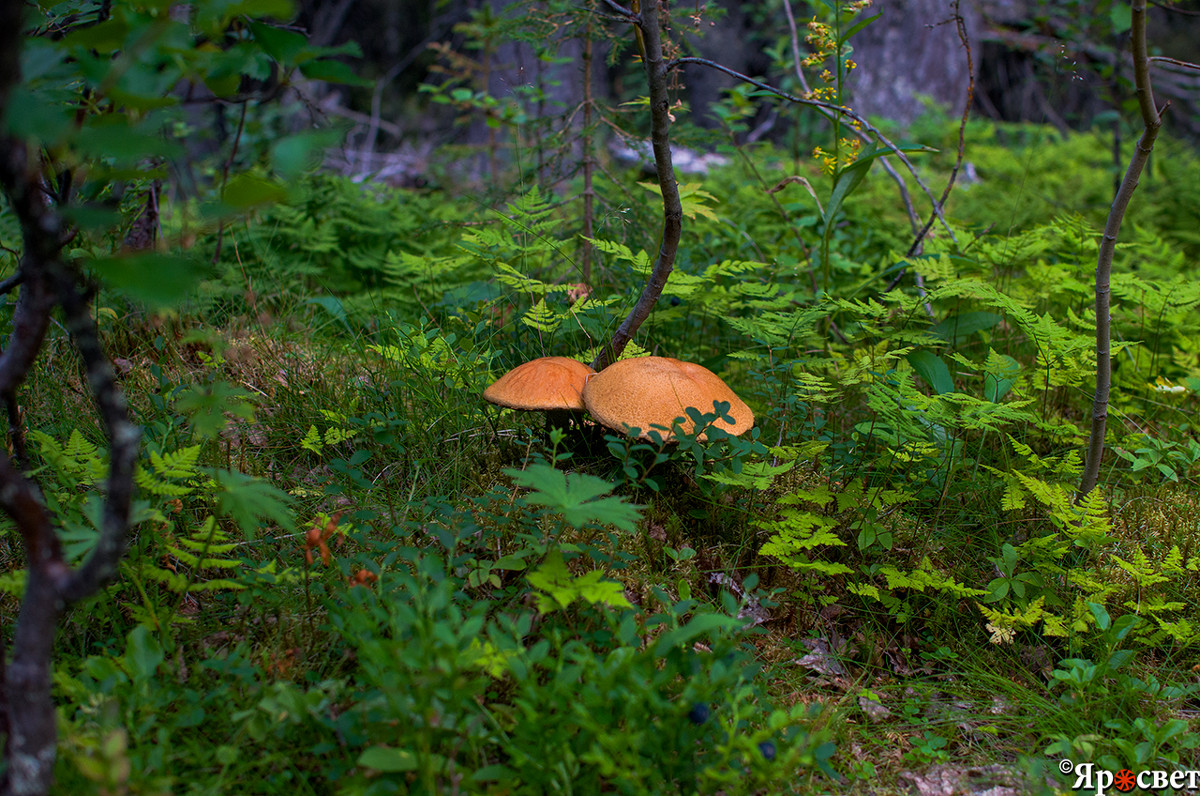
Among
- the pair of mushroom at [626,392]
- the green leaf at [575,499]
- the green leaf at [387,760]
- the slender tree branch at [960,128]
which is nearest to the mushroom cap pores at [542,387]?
the pair of mushroom at [626,392]

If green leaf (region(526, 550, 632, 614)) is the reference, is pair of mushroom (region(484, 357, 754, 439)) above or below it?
above

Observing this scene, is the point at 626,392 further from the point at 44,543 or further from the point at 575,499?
the point at 44,543

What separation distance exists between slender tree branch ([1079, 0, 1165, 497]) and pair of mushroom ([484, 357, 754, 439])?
46.0 inches

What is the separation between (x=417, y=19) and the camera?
42.2 feet

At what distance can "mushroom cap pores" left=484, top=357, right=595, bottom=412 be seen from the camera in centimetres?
232

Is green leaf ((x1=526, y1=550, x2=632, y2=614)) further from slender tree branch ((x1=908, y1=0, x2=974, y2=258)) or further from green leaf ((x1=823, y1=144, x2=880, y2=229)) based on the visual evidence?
slender tree branch ((x1=908, y1=0, x2=974, y2=258))

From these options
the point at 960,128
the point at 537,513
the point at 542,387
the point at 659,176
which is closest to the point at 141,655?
the point at 537,513

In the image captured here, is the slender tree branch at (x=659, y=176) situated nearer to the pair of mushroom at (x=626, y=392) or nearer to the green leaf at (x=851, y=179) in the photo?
the pair of mushroom at (x=626, y=392)

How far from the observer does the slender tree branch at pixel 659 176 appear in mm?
2170

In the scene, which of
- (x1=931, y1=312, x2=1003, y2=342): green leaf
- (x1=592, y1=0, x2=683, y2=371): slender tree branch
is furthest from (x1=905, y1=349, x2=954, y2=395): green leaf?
(x1=592, y1=0, x2=683, y2=371): slender tree branch

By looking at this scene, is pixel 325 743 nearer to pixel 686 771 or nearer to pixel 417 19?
pixel 686 771

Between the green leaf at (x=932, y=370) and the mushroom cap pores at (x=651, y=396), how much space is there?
788mm

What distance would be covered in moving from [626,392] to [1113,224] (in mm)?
1656

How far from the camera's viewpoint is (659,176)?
7.72 ft
